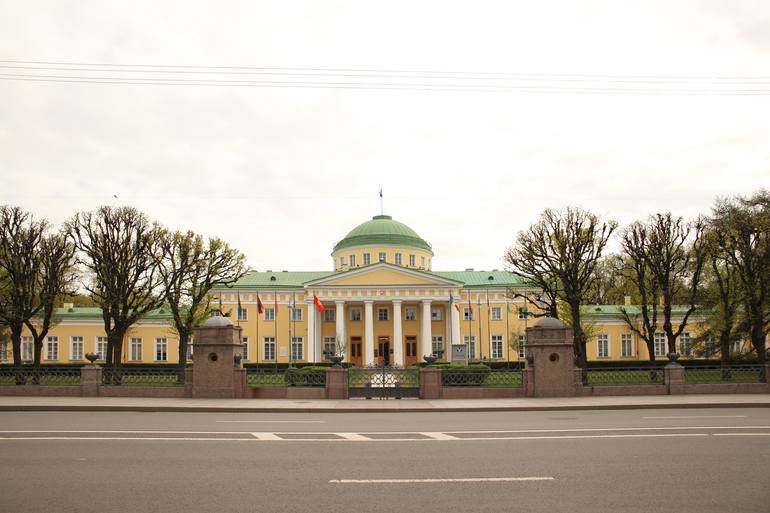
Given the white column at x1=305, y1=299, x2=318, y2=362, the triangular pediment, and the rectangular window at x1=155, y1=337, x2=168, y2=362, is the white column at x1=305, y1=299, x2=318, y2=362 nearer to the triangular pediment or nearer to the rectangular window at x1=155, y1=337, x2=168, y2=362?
the triangular pediment

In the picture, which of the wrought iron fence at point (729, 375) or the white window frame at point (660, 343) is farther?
the white window frame at point (660, 343)

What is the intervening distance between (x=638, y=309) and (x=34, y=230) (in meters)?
55.1

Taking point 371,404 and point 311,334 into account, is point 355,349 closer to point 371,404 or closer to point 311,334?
point 311,334

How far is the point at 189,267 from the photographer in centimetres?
4716

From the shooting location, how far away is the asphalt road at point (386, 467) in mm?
7957

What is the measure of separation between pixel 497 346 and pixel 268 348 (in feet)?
78.7

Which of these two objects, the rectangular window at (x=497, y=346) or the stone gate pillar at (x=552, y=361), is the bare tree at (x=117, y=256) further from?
the rectangular window at (x=497, y=346)

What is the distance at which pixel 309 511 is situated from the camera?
7.52 meters

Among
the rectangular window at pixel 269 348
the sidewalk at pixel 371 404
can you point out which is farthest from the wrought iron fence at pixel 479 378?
the rectangular window at pixel 269 348

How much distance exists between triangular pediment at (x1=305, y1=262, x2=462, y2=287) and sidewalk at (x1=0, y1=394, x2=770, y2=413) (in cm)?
4572

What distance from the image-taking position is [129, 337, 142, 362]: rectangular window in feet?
237

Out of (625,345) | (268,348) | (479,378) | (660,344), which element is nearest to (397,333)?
(268,348)

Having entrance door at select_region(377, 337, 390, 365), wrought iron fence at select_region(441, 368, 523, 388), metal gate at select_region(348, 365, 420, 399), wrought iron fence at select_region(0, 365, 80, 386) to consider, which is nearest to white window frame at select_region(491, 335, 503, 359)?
entrance door at select_region(377, 337, 390, 365)

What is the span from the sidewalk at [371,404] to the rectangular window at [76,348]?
159 ft
